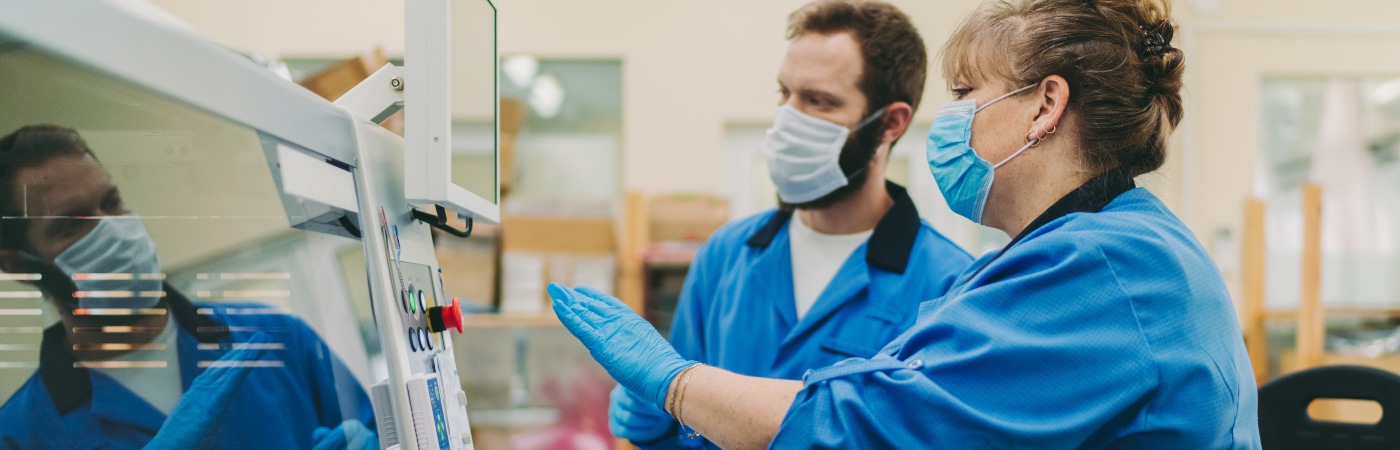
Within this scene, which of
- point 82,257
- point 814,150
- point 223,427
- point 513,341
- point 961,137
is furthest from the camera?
point 513,341

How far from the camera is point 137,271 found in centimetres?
72

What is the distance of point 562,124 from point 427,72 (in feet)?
10.8

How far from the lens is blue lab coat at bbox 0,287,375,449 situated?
65 cm

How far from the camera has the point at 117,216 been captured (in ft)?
2.30

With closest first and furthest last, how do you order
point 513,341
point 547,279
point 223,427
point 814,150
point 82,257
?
point 82,257
point 223,427
point 814,150
point 547,279
point 513,341

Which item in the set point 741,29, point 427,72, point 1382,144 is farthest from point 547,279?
point 1382,144

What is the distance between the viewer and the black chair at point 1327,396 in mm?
1309

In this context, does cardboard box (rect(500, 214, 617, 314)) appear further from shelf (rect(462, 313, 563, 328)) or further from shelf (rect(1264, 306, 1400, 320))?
shelf (rect(1264, 306, 1400, 320))

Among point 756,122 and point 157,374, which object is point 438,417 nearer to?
point 157,374

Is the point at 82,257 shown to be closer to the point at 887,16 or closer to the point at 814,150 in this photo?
the point at 814,150

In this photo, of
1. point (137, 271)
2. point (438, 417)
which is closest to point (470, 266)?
point (438, 417)

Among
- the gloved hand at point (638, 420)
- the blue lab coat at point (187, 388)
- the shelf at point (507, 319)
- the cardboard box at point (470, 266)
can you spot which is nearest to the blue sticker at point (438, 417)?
the blue lab coat at point (187, 388)

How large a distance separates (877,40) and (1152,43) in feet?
1.95

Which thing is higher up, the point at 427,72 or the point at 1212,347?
the point at 427,72
